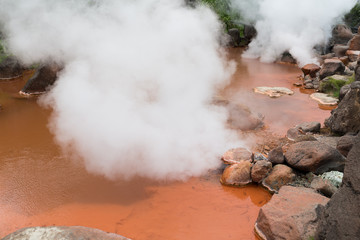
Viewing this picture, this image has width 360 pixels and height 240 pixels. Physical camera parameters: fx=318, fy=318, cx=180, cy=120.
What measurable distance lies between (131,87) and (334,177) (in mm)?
3961

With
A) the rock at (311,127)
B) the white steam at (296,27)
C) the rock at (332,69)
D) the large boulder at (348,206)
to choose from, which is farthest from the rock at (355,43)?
the large boulder at (348,206)

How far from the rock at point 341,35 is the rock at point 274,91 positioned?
7.08 m

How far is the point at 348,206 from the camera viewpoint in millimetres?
2703

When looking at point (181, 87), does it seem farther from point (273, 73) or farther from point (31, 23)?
point (273, 73)

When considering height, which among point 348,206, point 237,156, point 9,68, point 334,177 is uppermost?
point 9,68

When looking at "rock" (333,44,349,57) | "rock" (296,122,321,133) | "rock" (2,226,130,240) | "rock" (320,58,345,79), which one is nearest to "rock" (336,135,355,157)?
"rock" (296,122,321,133)

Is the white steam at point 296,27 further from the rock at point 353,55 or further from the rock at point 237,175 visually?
the rock at point 237,175

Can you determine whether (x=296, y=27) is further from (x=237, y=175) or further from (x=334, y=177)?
(x=237, y=175)

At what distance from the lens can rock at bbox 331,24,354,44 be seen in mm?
15173

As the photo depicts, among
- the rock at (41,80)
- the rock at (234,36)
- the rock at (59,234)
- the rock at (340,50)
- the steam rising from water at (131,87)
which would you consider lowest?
the rock at (59,234)

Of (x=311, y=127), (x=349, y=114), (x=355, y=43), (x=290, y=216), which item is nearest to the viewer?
(x=290, y=216)

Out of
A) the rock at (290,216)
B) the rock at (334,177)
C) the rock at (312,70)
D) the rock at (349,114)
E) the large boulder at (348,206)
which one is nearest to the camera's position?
the large boulder at (348,206)

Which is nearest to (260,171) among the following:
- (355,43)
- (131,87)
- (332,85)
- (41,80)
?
(131,87)

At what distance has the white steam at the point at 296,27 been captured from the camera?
47.5 ft
